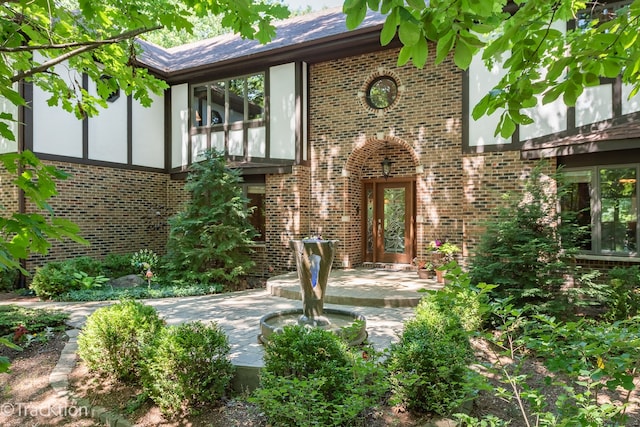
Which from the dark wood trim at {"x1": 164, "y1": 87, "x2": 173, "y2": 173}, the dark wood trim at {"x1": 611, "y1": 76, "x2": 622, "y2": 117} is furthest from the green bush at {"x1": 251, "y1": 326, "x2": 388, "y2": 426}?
the dark wood trim at {"x1": 164, "y1": 87, "x2": 173, "y2": 173}

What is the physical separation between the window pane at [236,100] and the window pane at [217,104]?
462 millimetres

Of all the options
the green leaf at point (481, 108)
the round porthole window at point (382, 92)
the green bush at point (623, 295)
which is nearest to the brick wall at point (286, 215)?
the round porthole window at point (382, 92)

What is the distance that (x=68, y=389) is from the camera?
3775mm

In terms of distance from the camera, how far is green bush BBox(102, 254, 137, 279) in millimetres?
9406

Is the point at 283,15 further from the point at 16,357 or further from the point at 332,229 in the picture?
the point at 332,229

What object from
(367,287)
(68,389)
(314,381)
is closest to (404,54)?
(314,381)

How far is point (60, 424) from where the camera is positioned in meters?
3.31

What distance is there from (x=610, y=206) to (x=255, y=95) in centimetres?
845

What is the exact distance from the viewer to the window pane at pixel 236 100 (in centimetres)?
1048

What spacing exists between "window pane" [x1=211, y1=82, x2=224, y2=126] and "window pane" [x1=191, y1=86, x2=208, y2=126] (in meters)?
0.27

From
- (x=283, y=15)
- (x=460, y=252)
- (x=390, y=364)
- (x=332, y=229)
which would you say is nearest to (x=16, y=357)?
(x=390, y=364)

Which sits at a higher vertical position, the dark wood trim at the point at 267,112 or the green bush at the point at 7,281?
the dark wood trim at the point at 267,112

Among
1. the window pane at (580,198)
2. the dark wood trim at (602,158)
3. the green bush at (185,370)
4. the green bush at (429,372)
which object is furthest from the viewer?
the window pane at (580,198)

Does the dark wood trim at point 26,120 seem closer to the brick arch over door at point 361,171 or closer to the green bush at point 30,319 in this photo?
the green bush at point 30,319
